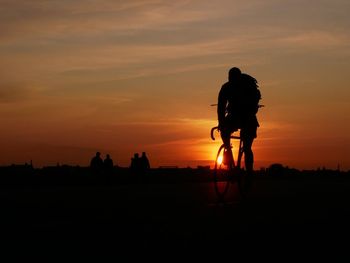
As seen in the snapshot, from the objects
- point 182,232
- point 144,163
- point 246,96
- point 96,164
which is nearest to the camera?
point 182,232

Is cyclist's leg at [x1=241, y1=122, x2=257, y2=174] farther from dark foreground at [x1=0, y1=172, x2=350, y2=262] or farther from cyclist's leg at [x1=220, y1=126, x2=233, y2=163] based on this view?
dark foreground at [x1=0, y1=172, x2=350, y2=262]

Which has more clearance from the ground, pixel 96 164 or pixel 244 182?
pixel 96 164

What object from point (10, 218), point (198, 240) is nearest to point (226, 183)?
point (10, 218)

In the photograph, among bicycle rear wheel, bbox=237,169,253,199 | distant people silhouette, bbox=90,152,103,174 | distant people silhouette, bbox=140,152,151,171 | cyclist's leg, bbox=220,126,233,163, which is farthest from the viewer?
distant people silhouette, bbox=140,152,151,171

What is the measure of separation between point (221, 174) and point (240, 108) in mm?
1732

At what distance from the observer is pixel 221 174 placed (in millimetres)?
17953

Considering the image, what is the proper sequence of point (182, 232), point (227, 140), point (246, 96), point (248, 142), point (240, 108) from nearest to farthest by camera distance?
point (182, 232) → point (246, 96) → point (240, 108) → point (248, 142) → point (227, 140)

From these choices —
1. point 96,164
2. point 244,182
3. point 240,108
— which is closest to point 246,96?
point 240,108

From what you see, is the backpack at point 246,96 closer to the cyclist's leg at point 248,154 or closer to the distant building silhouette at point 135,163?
the cyclist's leg at point 248,154

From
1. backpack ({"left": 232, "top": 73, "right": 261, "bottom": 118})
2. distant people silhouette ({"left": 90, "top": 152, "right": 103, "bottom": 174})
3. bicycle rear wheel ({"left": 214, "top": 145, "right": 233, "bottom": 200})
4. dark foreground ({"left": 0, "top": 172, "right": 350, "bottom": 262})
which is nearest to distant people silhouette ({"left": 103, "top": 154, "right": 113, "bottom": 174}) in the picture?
distant people silhouette ({"left": 90, "top": 152, "right": 103, "bottom": 174})

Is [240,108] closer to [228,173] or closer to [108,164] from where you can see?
[228,173]

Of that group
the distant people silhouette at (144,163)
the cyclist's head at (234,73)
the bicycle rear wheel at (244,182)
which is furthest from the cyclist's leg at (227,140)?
the distant people silhouette at (144,163)

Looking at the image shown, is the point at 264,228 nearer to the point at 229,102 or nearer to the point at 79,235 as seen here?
the point at 79,235

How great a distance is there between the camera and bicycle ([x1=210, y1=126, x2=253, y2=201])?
56.1ft
